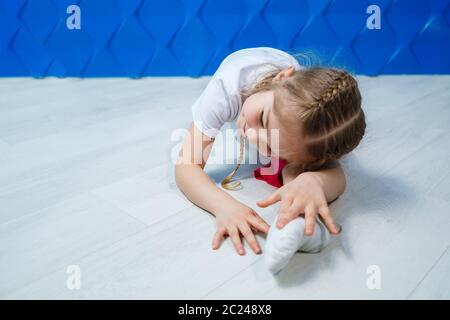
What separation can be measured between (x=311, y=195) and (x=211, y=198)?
0.57 feet

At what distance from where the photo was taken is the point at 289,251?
21.0 inches

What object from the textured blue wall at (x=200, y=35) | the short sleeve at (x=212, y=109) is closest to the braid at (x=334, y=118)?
the short sleeve at (x=212, y=109)

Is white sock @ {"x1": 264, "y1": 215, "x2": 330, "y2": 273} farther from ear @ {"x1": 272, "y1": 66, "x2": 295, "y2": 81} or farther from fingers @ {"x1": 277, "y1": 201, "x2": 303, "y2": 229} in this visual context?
ear @ {"x1": 272, "y1": 66, "x2": 295, "y2": 81}

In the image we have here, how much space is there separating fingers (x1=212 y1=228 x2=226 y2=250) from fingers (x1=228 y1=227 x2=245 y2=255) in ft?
0.04

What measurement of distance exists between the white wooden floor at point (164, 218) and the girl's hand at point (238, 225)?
0.05ft

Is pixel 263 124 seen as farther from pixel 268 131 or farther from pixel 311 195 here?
pixel 311 195

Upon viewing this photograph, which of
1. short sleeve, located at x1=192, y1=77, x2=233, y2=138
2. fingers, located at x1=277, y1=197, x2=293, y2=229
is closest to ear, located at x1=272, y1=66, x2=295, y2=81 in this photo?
short sleeve, located at x1=192, y1=77, x2=233, y2=138

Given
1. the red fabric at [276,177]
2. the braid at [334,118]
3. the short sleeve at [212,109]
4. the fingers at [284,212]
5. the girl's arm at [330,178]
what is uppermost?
the braid at [334,118]

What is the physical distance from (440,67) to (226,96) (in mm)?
1275

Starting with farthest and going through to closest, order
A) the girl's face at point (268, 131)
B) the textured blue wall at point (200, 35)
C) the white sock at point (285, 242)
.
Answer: the textured blue wall at point (200, 35), the girl's face at point (268, 131), the white sock at point (285, 242)

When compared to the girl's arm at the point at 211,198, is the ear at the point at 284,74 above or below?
above

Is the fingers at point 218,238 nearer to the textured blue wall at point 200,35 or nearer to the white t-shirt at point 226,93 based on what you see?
the white t-shirt at point 226,93

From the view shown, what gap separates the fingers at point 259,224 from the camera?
0.63 meters

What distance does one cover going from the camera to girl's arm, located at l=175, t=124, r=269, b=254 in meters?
0.63
